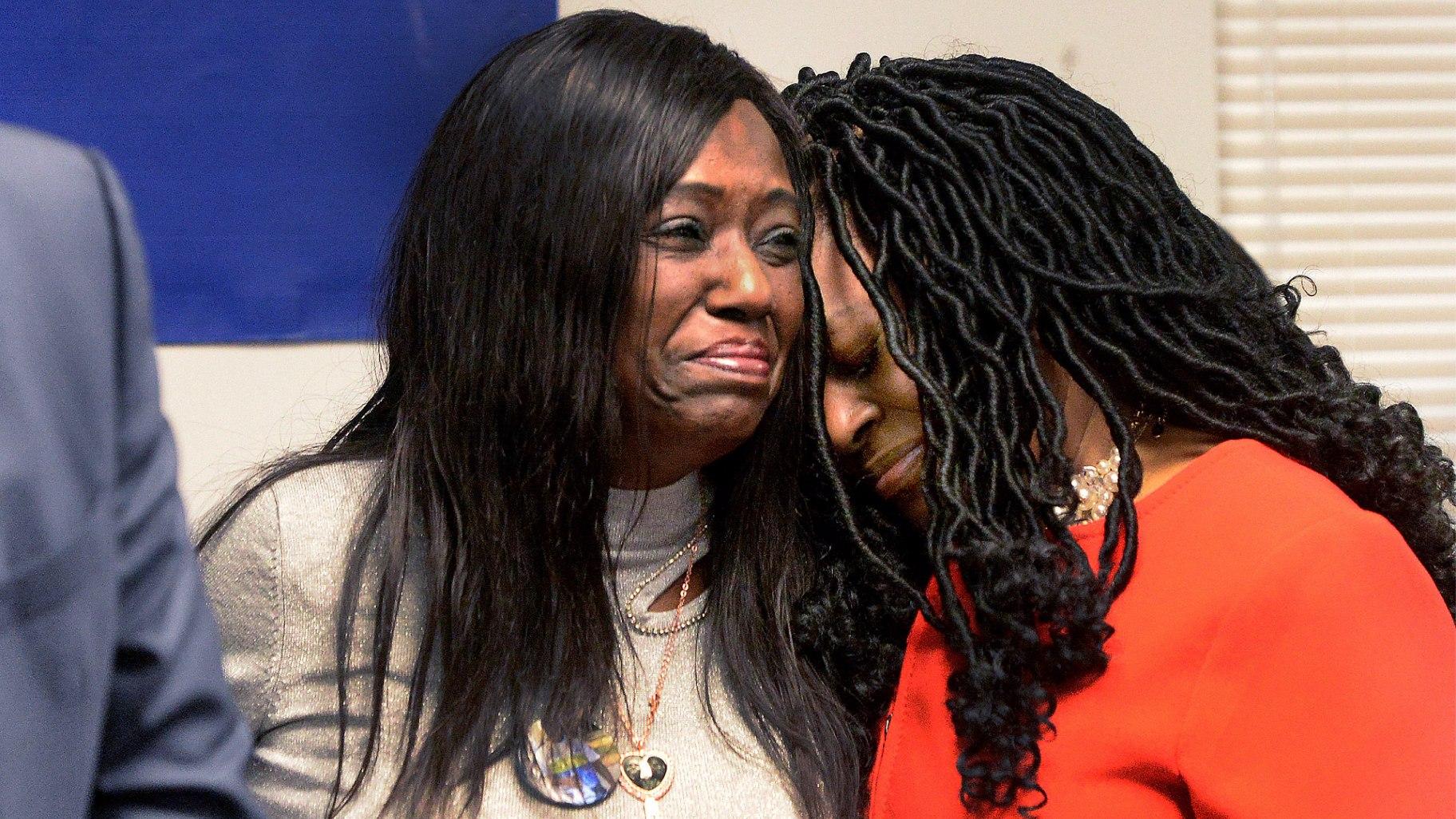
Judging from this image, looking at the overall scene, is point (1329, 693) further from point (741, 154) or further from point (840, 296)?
point (741, 154)

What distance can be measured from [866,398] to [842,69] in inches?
47.6

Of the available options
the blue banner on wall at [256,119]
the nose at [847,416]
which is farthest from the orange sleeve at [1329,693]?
the blue banner on wall at [256,119]

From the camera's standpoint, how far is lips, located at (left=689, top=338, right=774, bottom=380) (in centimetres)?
202

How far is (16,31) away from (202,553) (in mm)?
1333

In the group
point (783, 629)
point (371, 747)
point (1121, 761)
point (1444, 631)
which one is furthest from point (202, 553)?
point (1444, 631)

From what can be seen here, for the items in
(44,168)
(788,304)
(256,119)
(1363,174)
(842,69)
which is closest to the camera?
(44,168)

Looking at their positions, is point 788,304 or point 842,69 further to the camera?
point 842,69

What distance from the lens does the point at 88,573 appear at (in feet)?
2.72

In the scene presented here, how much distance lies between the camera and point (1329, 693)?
1.69 meters

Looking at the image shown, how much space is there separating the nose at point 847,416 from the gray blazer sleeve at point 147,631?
1417mm

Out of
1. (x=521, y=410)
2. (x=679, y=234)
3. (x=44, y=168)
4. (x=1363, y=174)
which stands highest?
(x=44, y=168)

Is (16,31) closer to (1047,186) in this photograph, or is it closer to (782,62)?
(782,62)

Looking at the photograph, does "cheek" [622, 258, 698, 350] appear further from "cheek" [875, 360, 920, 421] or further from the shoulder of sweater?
the shoulder of sweater

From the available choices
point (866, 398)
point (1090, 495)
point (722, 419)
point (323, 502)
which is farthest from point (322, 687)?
point (1090, 495)
